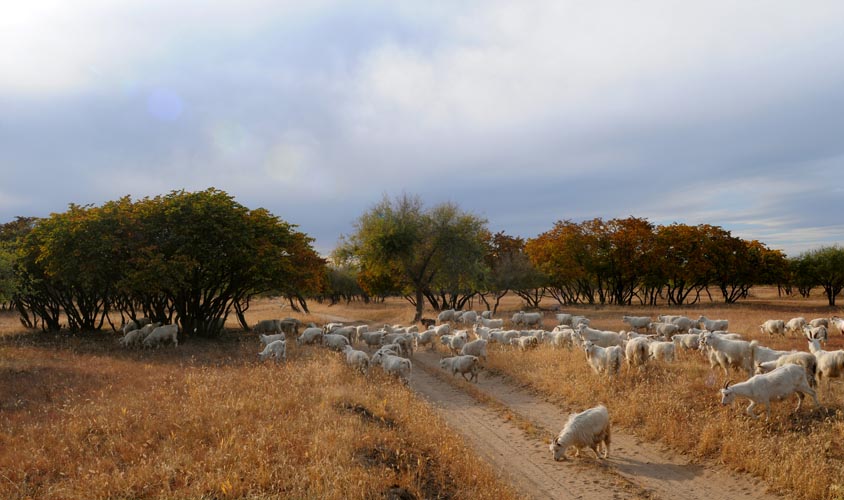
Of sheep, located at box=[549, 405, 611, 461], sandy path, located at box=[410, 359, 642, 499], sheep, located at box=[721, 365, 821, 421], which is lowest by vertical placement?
sandy path, located at box=[410, 359, 642, 499]

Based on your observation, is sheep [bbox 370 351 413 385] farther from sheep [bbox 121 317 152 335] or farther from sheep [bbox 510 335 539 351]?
sheep [bbox 121 317 152 335]

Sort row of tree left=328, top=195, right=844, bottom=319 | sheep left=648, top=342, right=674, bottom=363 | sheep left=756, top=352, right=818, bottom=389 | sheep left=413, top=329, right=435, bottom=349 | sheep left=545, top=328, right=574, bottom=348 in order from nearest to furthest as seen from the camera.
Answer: sheep left=756, top=352, right=818, bottom=389 → sheep left=648, top=342, right=674, bottom=363 → sheep left=545, top=328, right=574, bottom=348 → sheep left=413, top=329, right=435, bottom=349 → row of tree left=328, top=195, right=844, bottom=319

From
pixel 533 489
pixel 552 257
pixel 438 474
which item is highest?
pixel 552 257

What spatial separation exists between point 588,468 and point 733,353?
721 cm

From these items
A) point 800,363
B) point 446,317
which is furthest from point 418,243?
point 800,363

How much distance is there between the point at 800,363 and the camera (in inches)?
463

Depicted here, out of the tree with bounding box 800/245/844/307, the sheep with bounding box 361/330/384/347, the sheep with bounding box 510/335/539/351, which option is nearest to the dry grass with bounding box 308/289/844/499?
the sheep with bounding box 510/335/539/351

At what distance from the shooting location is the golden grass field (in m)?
7.03

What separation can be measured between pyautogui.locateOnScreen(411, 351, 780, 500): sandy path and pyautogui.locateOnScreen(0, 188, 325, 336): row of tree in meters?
16.4

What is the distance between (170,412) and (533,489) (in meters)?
7.41

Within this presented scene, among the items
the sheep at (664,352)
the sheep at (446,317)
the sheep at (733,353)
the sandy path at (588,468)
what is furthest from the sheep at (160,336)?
the sheep at (733,353)

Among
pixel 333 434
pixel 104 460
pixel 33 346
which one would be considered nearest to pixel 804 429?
pixel 333 434

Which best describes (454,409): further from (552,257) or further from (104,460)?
(552,257)

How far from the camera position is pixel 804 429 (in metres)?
9.48
